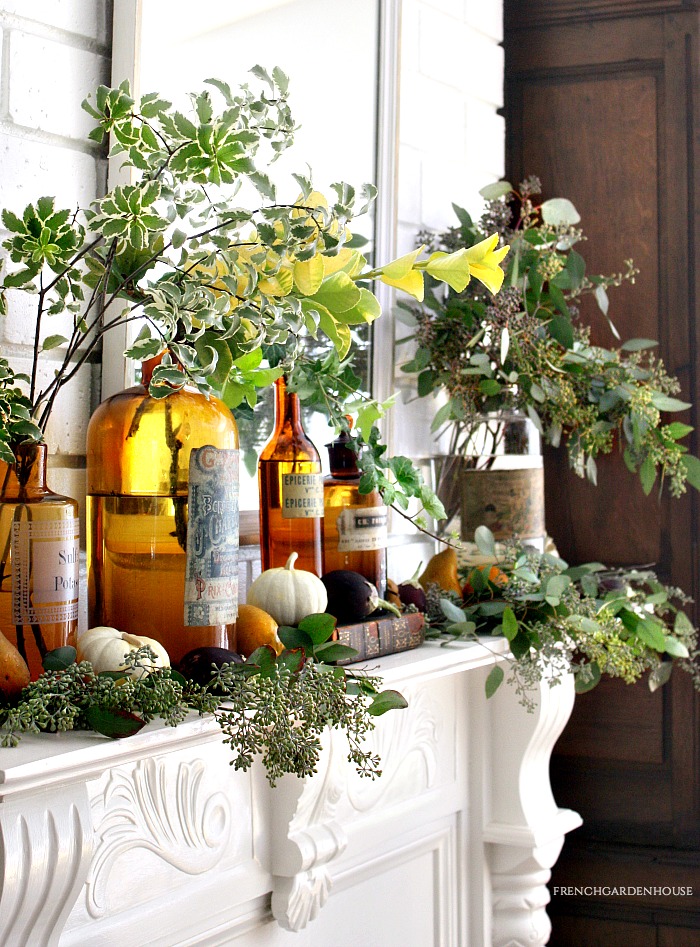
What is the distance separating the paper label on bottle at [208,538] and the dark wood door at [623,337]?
1144 mm

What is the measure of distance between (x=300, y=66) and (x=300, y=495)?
63cm

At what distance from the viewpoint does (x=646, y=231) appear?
6.28ft

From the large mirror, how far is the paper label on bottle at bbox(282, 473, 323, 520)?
16 cm

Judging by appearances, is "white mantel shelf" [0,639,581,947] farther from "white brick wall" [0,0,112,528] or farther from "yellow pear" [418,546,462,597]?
"white brick wall" [0,0,112,528]

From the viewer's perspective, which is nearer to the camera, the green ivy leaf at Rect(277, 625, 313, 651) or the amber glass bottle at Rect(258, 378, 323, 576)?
the green ivy leaf at Rect(277, 625, 313, 651)

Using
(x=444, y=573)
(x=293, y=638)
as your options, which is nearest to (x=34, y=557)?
(x=293, y=638)

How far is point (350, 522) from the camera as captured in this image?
1.22 m

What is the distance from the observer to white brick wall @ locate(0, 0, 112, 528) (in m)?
1.00

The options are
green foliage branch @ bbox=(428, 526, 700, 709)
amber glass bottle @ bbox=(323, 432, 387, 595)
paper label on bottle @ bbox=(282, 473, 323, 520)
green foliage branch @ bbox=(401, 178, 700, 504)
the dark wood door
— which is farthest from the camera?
the dark wood door

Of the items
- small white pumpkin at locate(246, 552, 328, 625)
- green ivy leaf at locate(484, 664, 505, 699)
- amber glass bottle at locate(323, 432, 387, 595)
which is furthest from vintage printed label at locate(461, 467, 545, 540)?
small white pumpkin at locate(246, 552, 328, 625)

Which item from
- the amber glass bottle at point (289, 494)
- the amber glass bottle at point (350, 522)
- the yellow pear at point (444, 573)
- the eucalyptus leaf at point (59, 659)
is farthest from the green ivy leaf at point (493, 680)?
the eucalyptus leaf at point (59, 659)

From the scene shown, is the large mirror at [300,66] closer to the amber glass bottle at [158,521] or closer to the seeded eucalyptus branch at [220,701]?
the amber glass bottle at [158,521]

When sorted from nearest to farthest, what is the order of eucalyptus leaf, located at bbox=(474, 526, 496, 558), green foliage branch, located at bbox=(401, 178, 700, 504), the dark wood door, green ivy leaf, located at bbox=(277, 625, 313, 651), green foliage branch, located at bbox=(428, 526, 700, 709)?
green ivy leaf, located at bbox=(277, 625, 313, 651)
green foliage branch, located at bbox=(428, 526, 700, 709)
eucalyptus leaf, located at bbox=(474, 526, 496, 558)
green foliage branch, located at bbox=(401, 178, 700, 504)
the dark wood door

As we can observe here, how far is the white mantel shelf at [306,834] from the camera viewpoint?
2.72ft
